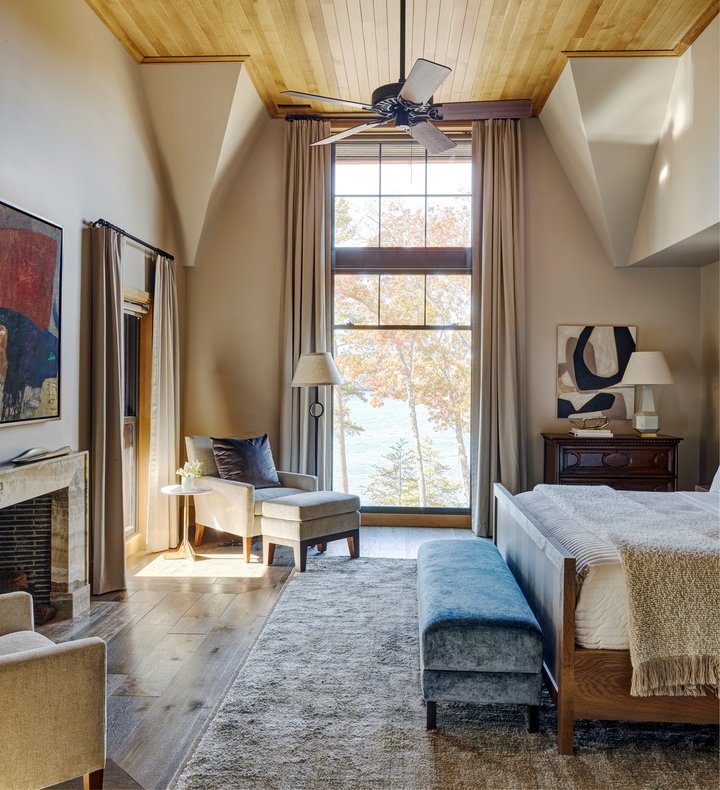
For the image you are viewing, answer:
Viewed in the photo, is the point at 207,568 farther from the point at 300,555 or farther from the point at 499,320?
the point at 499,320

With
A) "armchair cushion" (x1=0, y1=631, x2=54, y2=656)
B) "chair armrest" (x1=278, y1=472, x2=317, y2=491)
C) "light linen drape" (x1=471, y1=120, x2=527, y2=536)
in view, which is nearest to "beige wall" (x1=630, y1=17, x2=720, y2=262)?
"light linen drape" (x1=471, y1=120, x2=527, y2=536)

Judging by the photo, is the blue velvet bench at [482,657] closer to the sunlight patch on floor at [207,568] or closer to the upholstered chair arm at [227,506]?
the sunlight patch on floor at [207,568]

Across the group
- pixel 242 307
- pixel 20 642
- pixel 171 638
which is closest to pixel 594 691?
pixel 20 642

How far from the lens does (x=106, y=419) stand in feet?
13.6

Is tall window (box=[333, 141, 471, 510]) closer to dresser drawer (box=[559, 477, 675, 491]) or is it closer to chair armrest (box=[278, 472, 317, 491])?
chair armrest (box=[278, 472, 317, 491])

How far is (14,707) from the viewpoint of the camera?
189 centimetres

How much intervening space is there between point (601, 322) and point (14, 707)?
5.27 meters

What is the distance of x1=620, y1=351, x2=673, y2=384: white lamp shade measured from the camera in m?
5.28

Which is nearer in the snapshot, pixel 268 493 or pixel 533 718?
pixel 533 718

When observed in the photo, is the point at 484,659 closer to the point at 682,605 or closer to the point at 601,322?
the point at 682,605

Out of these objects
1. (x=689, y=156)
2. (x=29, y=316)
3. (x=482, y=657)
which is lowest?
(x=482, y=657)

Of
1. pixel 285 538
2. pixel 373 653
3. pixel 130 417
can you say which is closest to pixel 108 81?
pixel 130 417

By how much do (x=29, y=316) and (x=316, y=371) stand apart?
91.3 inches

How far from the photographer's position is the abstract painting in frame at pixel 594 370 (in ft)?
19.0
